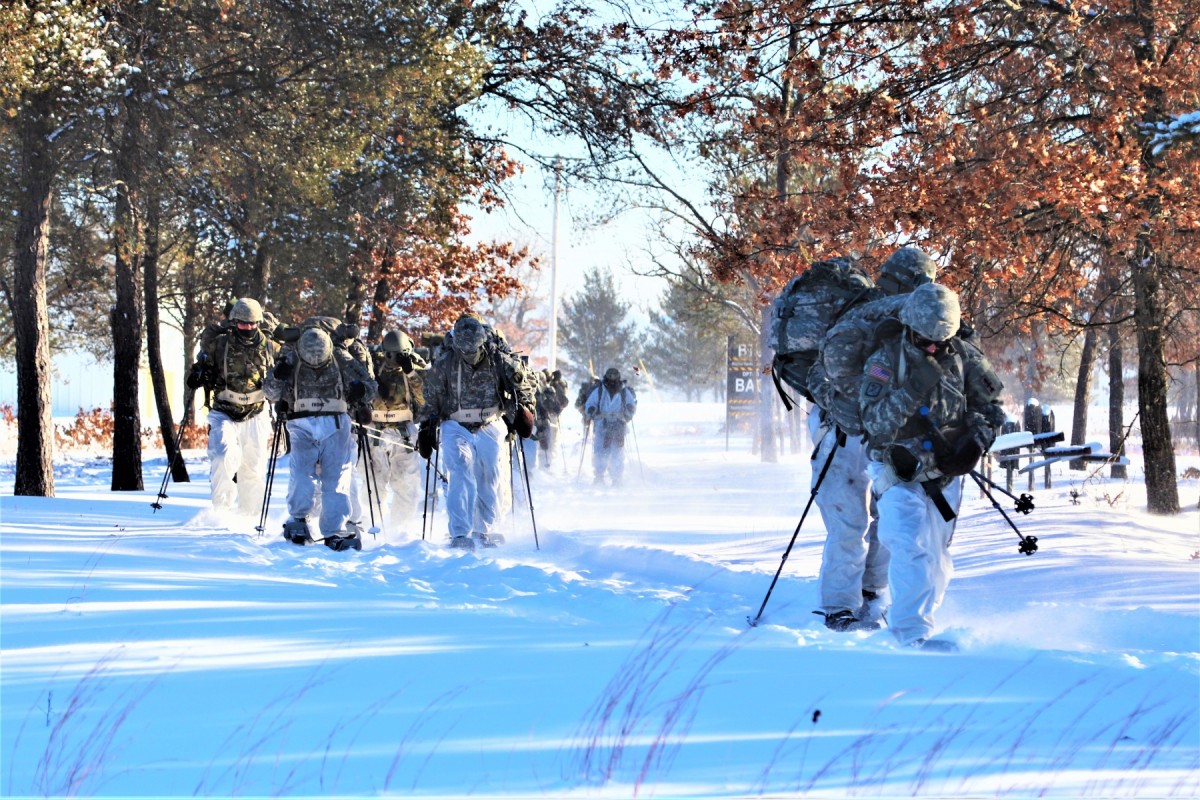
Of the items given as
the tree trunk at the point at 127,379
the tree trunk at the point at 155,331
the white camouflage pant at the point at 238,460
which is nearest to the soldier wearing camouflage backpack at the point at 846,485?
the white camouflage pant at the point at 238,460

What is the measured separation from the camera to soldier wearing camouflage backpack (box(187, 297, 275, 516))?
12.0 meters

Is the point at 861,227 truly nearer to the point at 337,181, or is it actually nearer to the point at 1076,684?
the point at 1076,684

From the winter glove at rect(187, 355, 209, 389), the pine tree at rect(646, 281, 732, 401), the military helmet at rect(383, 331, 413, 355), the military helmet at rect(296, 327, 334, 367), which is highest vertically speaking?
the pine tree at rect(646, 281, 732, 401)

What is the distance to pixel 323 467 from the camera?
10.6 m

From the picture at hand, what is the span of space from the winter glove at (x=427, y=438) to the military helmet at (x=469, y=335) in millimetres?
901

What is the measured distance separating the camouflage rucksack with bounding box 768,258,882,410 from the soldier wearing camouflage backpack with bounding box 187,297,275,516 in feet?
21.7

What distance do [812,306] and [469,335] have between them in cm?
444

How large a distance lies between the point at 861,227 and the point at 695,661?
767 centimetres

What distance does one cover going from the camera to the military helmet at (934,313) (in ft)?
19.1

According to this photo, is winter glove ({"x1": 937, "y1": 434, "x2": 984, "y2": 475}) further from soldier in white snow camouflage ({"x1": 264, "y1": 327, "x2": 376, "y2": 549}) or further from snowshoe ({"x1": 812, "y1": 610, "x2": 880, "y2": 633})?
soldier in white snow camouflage ({"x1": 264, "y1": 327, "x2": 376, "y2": 549})

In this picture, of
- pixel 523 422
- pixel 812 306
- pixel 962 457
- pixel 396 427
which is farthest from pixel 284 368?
pixel 962 457

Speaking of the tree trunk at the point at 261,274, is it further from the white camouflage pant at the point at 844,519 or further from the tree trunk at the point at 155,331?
the white camouflage pant at the point at 844,519

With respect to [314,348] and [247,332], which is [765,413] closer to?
[247,332]

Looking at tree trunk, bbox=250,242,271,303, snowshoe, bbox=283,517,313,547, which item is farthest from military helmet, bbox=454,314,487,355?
tree trunk, bbox=250,242,271,303
